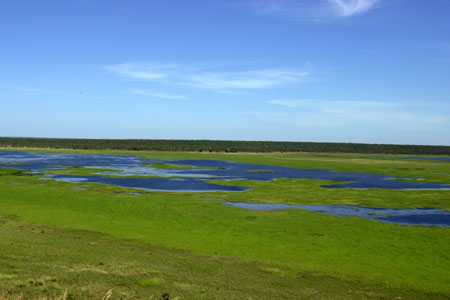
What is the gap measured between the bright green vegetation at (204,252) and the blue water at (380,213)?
192cm

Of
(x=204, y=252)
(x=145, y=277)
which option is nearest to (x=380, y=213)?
(x=204, y=252)

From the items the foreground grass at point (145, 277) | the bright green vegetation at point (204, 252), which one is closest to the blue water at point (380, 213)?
the bright green vegetation at point (204, 252)

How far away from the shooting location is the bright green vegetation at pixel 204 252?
14.0m

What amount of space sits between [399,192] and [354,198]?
259 inches

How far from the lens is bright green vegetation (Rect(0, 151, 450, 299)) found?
14.0m

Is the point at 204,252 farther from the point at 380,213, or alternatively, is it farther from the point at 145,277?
the point at 380,213

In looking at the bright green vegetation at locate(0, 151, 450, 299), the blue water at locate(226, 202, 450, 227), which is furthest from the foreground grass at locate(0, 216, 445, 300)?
the blue water at locate(226, 202, 450, 227)

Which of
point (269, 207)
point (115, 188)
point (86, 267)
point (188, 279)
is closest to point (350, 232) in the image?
point (269, 207)

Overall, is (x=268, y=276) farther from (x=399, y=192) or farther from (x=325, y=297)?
(x=399, y=192)

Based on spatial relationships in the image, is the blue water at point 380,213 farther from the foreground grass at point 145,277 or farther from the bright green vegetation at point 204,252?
the foreground grass at point 145,277

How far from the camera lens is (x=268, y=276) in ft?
52.3

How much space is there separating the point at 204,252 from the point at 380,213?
15.7 metres

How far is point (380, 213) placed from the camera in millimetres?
30703

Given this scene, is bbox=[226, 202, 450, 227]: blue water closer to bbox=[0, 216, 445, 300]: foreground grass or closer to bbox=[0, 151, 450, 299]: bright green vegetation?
bbox=[0, 151, 450, 299]: bright green vegetation
